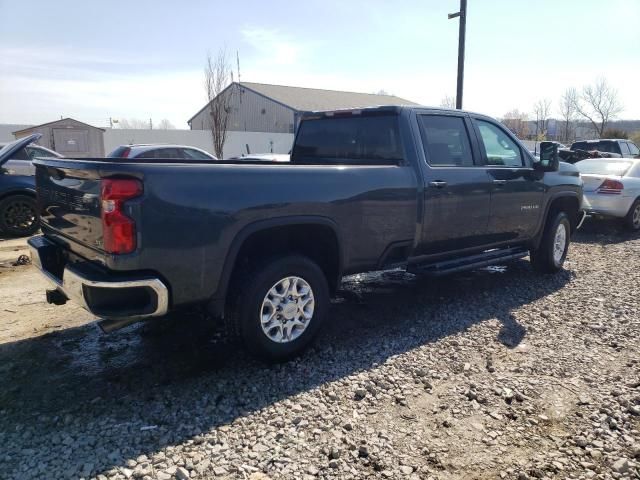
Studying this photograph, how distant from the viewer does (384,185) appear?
14.0 feet

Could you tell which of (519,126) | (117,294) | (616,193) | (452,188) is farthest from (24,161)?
(519,126)

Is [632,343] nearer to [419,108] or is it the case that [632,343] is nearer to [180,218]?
[419,108]

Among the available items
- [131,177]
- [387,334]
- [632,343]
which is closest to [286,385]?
[387,334]

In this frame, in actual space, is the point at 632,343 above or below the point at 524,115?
below

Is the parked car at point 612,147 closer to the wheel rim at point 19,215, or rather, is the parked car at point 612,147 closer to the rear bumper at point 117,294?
the wheel rim at point 19,215

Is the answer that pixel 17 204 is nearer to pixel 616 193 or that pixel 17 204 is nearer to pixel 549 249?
pixel 549 249

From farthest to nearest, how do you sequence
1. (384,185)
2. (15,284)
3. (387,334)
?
1. (15,284)
2. (387,334)
3. (384,185)

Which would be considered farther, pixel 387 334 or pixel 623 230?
pixel 623 230

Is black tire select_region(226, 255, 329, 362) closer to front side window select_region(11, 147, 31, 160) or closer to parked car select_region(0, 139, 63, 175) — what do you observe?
parked car select_region(0, 139, 63, 175)

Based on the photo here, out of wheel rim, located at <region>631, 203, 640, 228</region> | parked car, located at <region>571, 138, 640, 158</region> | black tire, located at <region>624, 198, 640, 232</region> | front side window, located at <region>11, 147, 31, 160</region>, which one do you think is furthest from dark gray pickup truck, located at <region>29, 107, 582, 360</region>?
parked car, located at <region>571, 138, 640, 158</region>

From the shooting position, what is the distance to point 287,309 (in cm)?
385

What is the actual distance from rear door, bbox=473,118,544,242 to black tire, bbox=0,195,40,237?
750cm

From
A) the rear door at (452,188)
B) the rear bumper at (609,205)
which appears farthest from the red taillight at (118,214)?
the rear bumper at (609,205)

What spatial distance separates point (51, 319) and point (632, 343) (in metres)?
5.31
